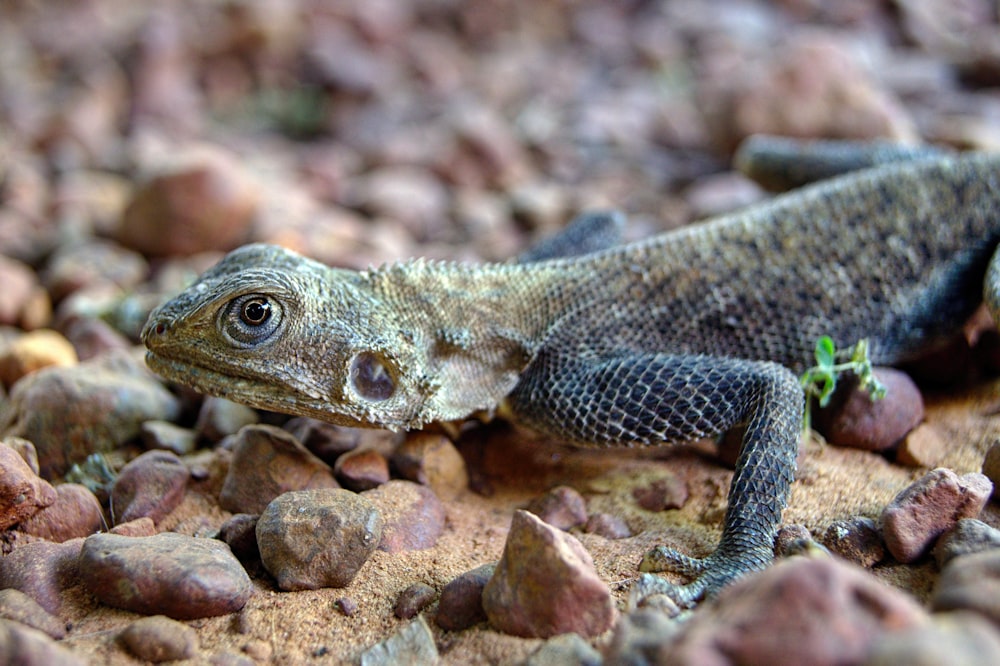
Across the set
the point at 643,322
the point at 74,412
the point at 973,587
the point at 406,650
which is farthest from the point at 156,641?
the point at 643,322

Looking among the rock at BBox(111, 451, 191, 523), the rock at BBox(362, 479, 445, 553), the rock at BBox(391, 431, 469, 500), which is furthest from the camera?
the rock at BBox(391, 431, 469, 500)

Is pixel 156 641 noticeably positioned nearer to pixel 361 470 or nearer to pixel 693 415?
pixel 361 470

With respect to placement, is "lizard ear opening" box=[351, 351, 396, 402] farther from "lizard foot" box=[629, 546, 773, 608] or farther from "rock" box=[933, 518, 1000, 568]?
"rock" box=[933, 518, 1000, 568]

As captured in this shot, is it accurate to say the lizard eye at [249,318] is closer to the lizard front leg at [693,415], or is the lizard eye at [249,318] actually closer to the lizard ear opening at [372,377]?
the lizard ear opening at [372,377]

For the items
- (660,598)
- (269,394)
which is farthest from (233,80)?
(660,598)

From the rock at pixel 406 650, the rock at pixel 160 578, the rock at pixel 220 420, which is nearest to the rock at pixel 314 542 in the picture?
the rock at pixel 160 578

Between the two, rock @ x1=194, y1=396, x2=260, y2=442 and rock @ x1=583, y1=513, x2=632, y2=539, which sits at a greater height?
rock @ x1=194, y1=396, x2=260, y2=442

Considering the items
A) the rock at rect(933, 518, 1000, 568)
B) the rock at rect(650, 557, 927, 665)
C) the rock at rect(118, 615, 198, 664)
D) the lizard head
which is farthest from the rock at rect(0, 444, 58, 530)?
the rock at rect(933, 518, 1000, 568)

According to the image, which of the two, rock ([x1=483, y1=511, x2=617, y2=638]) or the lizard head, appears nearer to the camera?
rock ([x1=483, y1=511, x2=617, y2=638])
